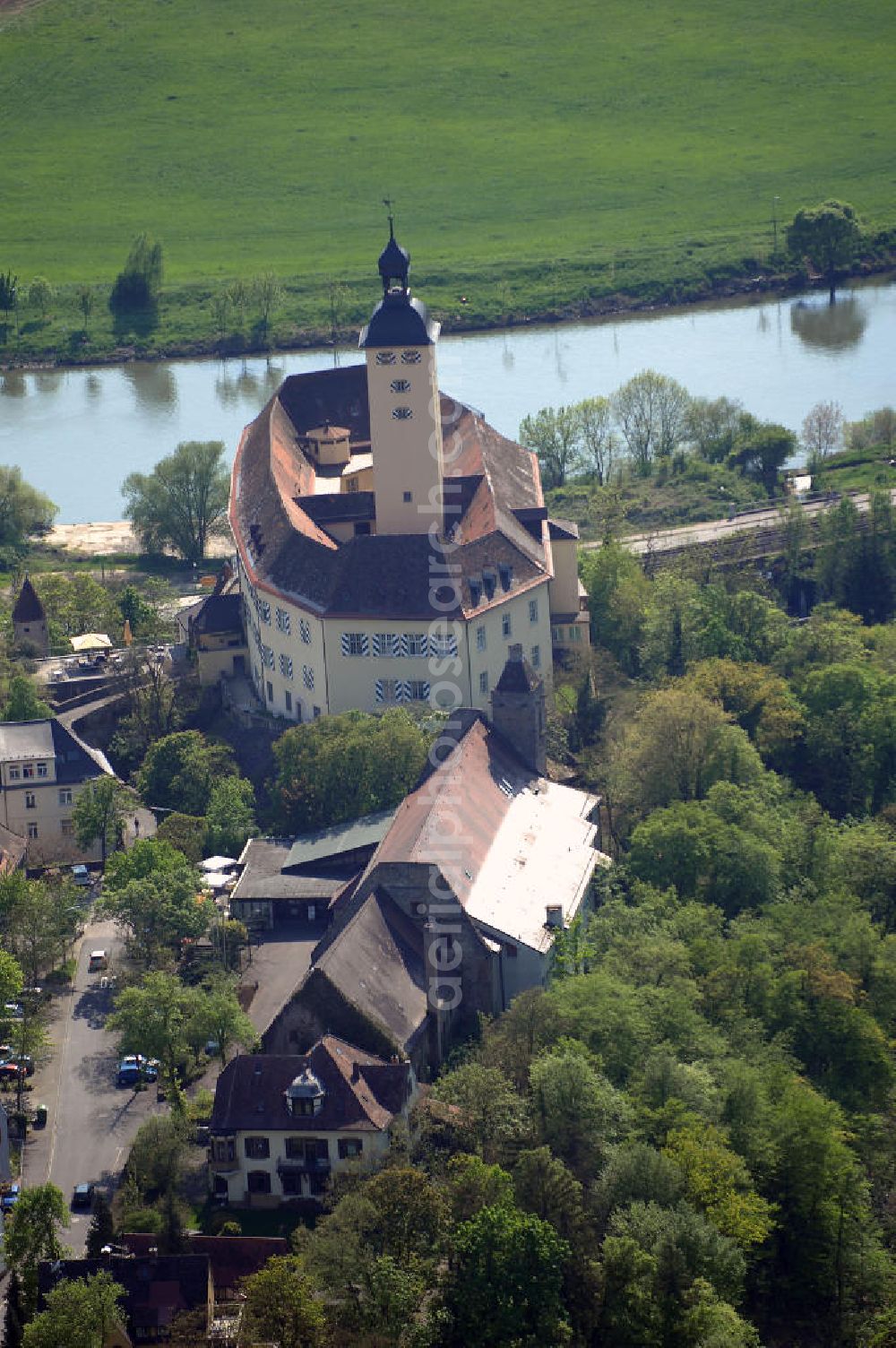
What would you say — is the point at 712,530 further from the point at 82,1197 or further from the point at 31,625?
the point at 82,1197

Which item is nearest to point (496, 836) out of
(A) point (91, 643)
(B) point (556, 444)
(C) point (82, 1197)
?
(C) point (82, 1197)

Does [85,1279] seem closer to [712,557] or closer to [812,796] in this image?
[812,796]

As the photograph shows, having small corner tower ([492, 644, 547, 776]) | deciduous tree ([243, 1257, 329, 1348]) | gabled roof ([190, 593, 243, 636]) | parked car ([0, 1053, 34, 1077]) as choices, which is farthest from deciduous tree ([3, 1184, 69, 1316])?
gabled roof ([190, 593, 243, 636])

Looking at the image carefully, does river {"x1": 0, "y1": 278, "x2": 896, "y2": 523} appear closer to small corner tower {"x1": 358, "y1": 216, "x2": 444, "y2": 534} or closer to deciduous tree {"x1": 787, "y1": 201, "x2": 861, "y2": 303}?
deciduous tree {"x1": 787, "y1": 201, "x2": 861, "y2": 303}

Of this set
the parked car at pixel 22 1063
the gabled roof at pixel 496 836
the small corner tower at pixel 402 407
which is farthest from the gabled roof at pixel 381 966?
the small corner tower at pixel 402 407

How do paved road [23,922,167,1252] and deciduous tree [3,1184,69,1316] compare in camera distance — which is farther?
paved road [23,922,167,1252]

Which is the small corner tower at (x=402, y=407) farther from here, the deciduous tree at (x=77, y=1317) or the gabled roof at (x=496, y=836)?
the deciduous tree at (x=77, y=1317)

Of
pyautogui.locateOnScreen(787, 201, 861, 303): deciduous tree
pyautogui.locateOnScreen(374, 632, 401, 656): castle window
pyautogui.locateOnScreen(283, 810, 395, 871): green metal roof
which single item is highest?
pyautogui.locateOnScreen(787, 201, 861, 303): deciduous tree

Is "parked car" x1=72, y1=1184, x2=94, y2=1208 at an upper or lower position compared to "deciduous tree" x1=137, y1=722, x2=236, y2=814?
lower
